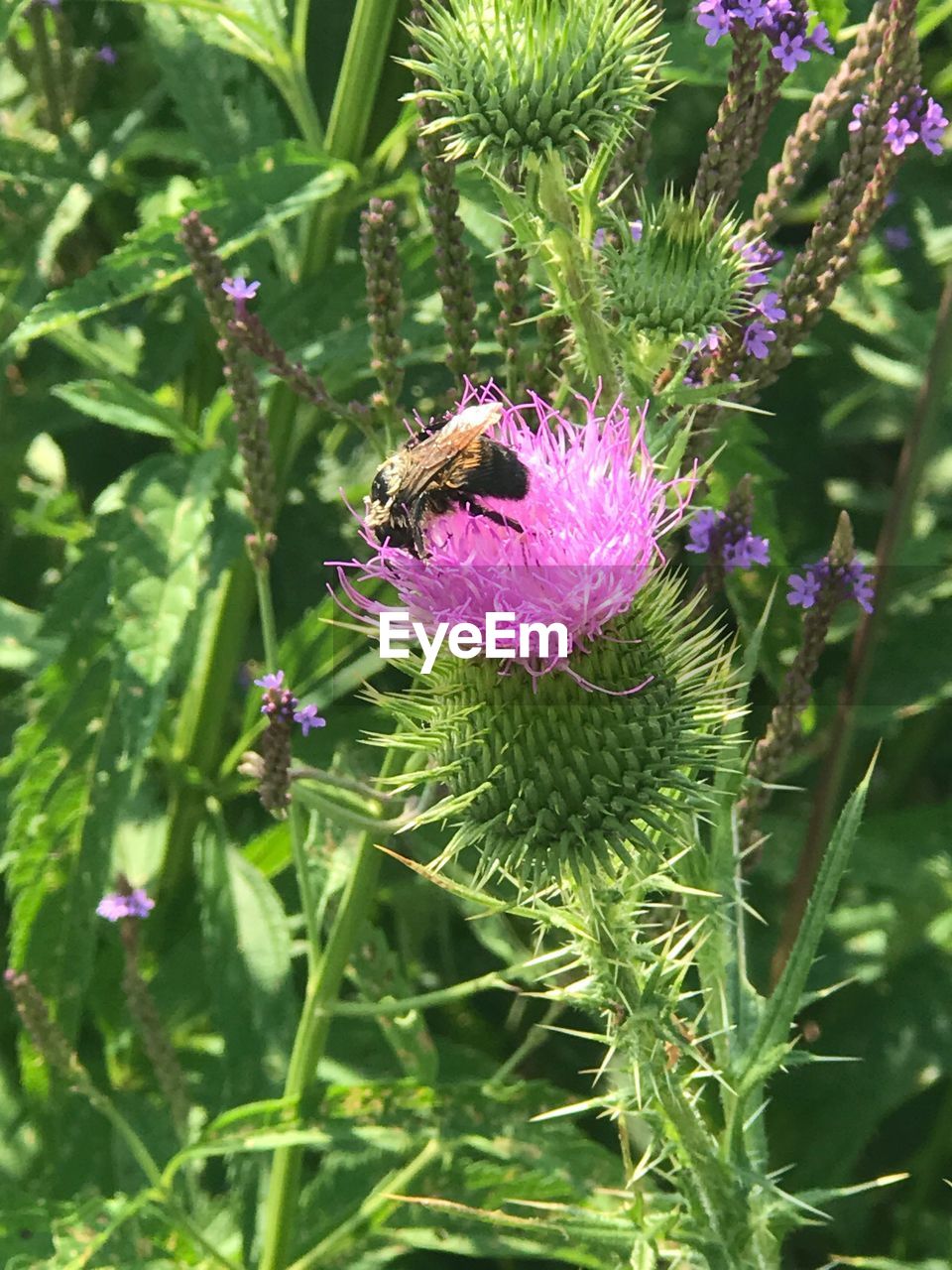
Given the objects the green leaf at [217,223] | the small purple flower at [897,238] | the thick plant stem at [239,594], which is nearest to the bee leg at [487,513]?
the green leaf at [217,223]

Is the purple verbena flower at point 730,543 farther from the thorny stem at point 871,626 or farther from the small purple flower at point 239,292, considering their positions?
the small purple flower at point 239,292

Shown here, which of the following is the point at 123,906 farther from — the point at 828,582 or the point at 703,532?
the point at 828,582

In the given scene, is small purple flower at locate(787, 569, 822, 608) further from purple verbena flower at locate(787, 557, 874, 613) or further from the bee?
the bee

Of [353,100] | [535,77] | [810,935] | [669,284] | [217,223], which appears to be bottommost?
[810,935]

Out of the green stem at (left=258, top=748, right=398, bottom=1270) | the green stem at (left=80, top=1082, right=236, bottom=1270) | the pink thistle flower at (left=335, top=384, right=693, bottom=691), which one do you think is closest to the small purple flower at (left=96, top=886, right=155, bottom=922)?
the green stem at (left=80, top=1082, right=236, bottom=1270)

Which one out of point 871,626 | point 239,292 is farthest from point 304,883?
point 871,626

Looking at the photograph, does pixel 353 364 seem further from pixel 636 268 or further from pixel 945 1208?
pixel 945 1208
